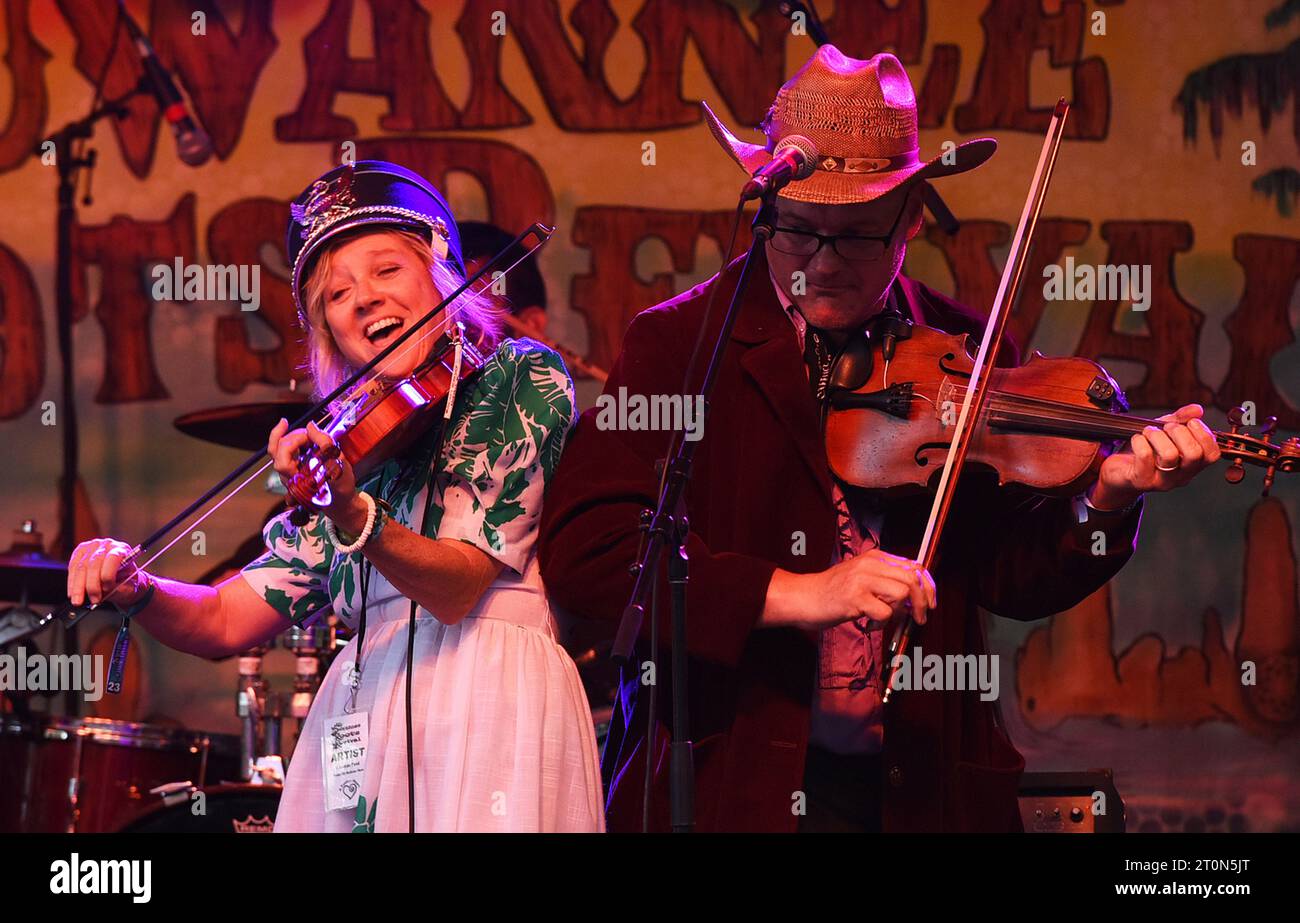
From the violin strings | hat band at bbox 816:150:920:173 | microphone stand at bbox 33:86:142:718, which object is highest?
microphone stand at bbox 33:86:142:718

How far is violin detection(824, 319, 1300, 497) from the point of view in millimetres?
2115

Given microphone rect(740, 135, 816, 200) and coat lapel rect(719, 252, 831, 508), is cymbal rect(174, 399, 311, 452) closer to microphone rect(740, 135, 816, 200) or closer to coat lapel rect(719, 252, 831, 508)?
coat lapel rect(719, 252, 831, 508)

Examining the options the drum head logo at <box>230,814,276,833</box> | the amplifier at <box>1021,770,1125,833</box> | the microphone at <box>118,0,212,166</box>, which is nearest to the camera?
the amplifier at <box>1021,770,1125,833</box>

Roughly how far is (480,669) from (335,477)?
0.37 metres

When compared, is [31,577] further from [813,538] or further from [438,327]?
[813,538]

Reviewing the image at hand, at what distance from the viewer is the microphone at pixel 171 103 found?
509 cm

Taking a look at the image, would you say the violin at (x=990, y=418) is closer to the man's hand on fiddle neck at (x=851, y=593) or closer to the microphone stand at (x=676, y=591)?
the man's hand on fiddle neck at (x=851, y=593)

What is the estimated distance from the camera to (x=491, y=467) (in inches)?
88.4

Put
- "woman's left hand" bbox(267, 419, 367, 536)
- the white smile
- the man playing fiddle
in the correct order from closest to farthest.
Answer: "woman's left hand" bbox(267, 419, 367, 536), the man playing fiddle, the white smile

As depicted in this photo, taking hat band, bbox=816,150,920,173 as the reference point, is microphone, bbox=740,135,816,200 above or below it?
below

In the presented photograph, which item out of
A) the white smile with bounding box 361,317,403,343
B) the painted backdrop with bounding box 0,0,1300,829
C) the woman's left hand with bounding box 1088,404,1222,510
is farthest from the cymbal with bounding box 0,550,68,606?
the woman's left hand with bounding box 1088,404,1222,510

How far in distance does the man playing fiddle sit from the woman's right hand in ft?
2.04

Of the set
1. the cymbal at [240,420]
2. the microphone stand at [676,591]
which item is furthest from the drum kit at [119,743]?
the microphone stand at [676,591]

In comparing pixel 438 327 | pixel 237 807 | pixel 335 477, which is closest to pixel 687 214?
pixel 237 807
